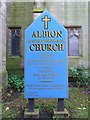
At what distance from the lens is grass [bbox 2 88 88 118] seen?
661cm

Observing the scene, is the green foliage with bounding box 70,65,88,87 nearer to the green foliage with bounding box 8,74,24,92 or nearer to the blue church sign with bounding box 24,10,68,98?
the green foliage with bounding box 8,74,24,92

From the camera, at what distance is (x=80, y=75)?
34.3 feet

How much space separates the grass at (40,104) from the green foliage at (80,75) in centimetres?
126

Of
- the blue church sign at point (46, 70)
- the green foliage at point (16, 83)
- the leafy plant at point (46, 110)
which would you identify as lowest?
the leafy plant at point (46, 110)

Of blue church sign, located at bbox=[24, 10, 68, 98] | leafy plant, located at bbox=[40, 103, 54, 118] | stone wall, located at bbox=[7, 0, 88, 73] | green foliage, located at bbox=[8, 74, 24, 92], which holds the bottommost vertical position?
leafy plant, located at bbox=[40, 103, 54, 118]

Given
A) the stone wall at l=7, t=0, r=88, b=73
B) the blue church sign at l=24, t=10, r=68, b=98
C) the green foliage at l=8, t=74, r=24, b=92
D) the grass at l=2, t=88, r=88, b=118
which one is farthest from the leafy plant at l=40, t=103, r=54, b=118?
the stone wall at l=7, t=0, r=88, b=73

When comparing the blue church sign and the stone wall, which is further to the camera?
the stone wall

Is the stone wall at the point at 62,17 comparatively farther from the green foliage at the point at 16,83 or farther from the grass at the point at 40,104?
the grass at the point at 40,104

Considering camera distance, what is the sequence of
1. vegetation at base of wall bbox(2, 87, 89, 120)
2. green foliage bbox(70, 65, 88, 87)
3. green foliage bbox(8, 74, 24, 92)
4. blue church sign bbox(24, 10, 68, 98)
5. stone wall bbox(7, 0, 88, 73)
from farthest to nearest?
stone wall bbox(7, 0, 88, 73) → green foliage bbox(70, 65, 88, 87) → green foliage bbox(8, 74, 24, 92) → vegetation at base of wall bbox(2, 87, 89, 120) → blue church sign bbox(24, 10, 68, 98)

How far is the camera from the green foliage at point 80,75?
10.3m

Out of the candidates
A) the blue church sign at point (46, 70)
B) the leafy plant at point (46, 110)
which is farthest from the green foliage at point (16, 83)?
the blue church sign at point (46, 70)

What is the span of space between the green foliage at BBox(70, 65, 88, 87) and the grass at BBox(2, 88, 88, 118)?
1.26 m

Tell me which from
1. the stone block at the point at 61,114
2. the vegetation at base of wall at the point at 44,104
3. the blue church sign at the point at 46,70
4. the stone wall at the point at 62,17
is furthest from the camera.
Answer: the stone wall at the point at 62,17

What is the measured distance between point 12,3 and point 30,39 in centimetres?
503
